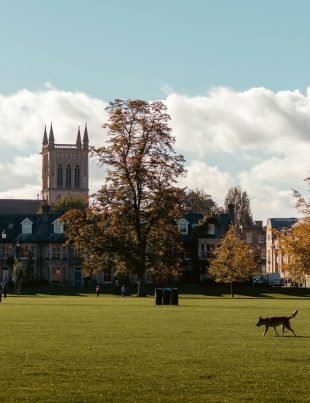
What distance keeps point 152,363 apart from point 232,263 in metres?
76.5

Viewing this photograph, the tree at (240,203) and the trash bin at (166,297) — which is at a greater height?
the tree at (240,203)

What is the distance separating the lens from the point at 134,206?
84.3 meters

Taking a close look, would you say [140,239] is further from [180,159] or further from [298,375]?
[298,375]

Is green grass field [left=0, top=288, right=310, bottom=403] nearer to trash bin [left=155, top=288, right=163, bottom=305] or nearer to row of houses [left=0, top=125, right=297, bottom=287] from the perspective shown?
trash bin [left=155, top=288, right=163, bottom=305]

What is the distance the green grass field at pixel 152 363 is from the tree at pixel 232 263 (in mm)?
61328

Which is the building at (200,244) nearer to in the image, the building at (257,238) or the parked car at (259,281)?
the parked car at (259,281)

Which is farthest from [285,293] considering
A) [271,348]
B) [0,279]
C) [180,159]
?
[271,348]

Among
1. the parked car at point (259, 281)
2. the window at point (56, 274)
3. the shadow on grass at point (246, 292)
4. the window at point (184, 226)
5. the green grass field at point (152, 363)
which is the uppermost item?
the window at point (184, 226)

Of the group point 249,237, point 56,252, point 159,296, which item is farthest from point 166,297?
point 249,237

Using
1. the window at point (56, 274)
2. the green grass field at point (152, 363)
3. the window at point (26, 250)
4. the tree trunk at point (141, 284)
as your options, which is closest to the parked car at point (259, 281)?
the window at point (56, 274)

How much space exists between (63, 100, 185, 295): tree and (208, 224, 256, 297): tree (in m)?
14.5

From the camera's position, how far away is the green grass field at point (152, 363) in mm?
17922

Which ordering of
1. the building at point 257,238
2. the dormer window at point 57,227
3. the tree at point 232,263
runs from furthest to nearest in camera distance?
the building at point 257,238 < the dormer window at point 57,227 < the tree at point 232,263

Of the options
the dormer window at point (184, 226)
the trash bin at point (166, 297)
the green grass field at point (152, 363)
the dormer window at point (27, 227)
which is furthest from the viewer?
the dormer window at point (27, 227)
